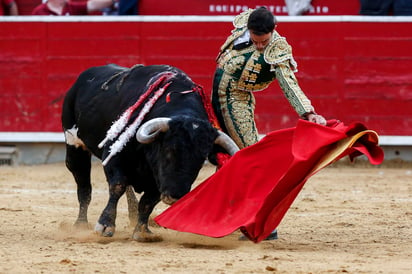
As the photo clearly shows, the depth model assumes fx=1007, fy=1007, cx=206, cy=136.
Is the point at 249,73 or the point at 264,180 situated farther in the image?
the point at 249,73

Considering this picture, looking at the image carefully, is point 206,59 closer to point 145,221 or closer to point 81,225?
point 81,225

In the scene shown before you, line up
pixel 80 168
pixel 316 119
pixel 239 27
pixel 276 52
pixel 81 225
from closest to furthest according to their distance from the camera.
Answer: pixel 316 119
pixel 276 52
pixel 239 27
pixel 81 225
pixel 80 168

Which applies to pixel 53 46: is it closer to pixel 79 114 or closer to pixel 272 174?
pixel 79 114

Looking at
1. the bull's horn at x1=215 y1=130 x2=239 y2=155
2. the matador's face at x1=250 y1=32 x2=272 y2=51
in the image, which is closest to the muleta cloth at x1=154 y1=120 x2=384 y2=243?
the bull's horn at x1=215 y1=130 x2=239 y2=155

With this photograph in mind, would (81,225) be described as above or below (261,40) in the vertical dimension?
Result: below

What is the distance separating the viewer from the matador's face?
4.79 m

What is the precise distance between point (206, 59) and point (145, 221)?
391 centimetres

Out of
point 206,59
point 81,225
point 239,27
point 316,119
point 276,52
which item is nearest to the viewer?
point 316,119

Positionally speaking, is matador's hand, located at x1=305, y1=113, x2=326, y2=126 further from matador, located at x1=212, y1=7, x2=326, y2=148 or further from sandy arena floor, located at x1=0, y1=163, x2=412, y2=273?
sandy arena floor, located at x1=0, y1=163, x2=412, y2=273

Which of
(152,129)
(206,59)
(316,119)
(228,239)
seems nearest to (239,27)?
(316,119)

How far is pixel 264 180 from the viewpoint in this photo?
4723 mm

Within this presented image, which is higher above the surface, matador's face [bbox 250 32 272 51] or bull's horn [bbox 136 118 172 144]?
matador's face [bbox 250 32 272 51]

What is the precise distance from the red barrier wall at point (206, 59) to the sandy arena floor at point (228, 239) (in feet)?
3.47

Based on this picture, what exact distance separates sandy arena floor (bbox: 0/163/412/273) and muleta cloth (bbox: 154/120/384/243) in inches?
4.9
